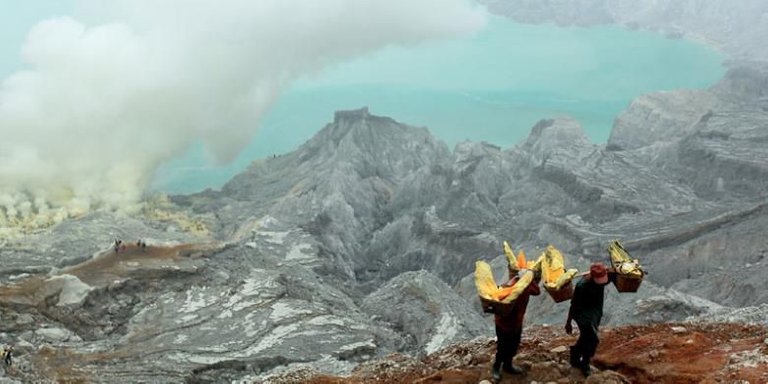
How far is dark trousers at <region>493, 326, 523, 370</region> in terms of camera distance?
642 inches

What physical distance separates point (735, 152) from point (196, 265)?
8292 cm

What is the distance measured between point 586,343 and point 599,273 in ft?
5.96

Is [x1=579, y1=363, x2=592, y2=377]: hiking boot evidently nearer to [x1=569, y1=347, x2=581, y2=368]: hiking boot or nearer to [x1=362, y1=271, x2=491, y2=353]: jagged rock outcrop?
[x1=569, y1=347, x2=581, y2=368]: hiking boot

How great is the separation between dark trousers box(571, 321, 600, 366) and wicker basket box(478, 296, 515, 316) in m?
1.89

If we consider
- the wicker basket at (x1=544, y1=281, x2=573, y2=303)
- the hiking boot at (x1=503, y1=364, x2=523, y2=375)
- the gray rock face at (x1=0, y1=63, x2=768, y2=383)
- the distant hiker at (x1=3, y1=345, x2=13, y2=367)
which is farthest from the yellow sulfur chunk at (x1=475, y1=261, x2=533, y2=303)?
the distant hiker at (x1=3, y1=345, x2=13, y2=367)

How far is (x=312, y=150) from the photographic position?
138375 millimetres

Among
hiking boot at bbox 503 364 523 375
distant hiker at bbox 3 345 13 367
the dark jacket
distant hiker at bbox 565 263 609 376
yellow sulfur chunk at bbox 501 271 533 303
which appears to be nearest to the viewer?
yellow sulfur chunk at bbox 501 271 533 303

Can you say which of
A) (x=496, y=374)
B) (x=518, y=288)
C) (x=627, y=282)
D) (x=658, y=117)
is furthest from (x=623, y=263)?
(x=658, y=117)

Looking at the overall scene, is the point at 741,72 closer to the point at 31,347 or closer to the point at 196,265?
the point at 196,265

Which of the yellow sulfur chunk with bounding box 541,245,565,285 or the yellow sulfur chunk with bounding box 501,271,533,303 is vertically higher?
the yellow sulfur chunk with bounding box 541,245,565,285

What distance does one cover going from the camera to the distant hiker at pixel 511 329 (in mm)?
15758

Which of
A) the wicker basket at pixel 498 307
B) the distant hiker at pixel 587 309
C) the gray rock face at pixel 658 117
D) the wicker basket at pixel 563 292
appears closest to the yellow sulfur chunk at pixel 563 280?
the wicker basket at pixel 563 292

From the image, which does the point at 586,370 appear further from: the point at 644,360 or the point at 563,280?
the point at 563,280

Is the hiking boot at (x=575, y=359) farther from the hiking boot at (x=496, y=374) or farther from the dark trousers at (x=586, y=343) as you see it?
the hiking boot at (x=496, y=374)
